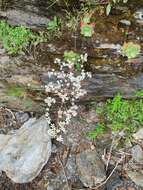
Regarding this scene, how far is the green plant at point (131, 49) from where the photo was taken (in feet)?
12.9

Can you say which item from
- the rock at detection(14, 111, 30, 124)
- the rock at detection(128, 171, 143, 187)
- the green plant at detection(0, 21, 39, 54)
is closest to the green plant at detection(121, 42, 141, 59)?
the green plant at detection(0, 21, 39, 54)

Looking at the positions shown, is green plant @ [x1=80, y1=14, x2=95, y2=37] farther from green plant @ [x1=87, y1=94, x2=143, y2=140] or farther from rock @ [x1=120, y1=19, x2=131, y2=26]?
green plant @ [x1=87, y1=94, x2=143, y2=140]

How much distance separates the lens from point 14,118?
16.8 feet

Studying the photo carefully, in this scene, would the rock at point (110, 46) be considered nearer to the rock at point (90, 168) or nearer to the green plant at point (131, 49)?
the green plant at point (131, 49)

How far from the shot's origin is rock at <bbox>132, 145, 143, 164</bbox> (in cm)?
462

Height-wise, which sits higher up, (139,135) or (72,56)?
(72,56)

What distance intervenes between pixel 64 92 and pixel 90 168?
1.07m

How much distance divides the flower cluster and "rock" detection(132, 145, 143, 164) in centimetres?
89

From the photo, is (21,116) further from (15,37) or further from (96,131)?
(15,37)

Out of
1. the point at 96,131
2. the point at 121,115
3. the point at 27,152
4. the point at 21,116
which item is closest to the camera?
the point at 121,115

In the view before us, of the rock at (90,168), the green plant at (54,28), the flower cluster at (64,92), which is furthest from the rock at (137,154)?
the green plant at (54,28)

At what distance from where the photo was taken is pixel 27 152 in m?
4.89

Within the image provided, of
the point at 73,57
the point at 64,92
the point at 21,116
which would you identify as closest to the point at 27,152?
the point at 21,116

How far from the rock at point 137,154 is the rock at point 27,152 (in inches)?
43.9
